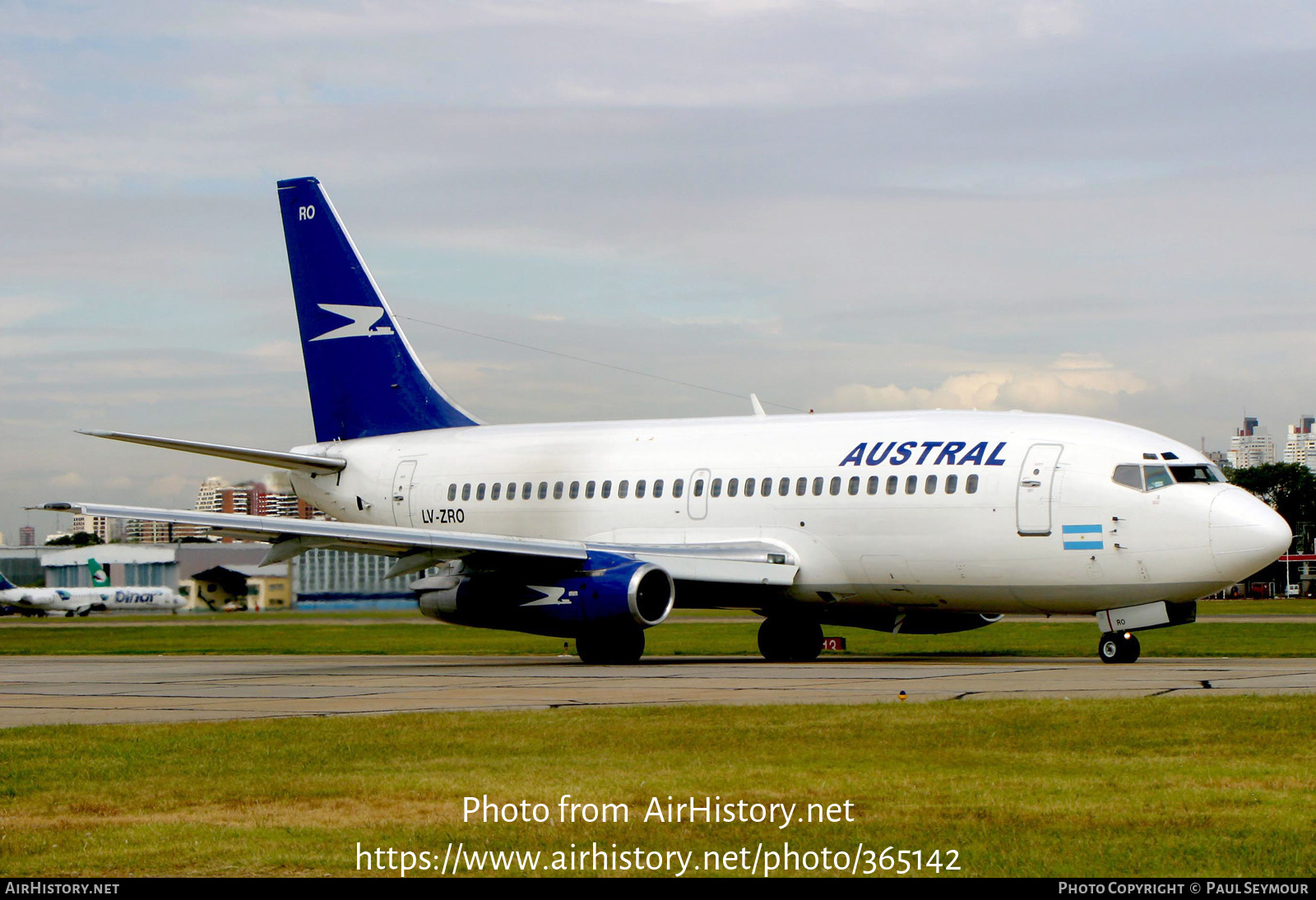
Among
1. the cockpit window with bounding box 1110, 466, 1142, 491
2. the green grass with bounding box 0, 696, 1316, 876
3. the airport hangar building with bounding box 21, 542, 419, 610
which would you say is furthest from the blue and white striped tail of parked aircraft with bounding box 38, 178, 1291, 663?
the airport hangar building with bounding box 21, 542, 419, 610

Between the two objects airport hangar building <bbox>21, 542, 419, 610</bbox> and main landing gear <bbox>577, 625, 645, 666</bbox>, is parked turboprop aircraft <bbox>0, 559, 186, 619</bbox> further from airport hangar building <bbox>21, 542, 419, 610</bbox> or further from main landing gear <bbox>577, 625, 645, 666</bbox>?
main landing gear <bbox>577, 625, 645, 666</bbox>

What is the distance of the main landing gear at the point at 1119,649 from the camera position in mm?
24438

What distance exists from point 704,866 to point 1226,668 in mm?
16116

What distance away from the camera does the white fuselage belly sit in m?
24.2

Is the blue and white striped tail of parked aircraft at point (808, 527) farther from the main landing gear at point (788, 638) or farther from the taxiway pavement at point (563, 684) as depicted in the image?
the taxiway pavement at point (563, 684)

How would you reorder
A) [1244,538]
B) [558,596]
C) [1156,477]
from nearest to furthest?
[1244,538] < [1156,477] < [558,596]

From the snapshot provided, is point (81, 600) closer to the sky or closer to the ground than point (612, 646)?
closer to the ground

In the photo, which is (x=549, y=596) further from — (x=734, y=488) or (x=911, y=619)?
(x=911, y=619)

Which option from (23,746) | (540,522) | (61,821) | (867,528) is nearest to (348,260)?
(540,522)

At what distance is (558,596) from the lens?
1037 inches

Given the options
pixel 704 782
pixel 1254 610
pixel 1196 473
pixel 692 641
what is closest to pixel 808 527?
pixel 1196 473

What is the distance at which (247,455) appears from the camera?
32.0 meters

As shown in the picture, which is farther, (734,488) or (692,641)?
(692,641)

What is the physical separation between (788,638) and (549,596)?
503 centimetres
